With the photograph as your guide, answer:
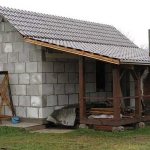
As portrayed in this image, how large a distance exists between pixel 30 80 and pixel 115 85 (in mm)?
3448

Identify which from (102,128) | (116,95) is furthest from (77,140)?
(116,95)

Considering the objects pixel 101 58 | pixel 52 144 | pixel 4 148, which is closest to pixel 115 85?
pixel 101 58

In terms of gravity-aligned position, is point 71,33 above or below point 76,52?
above

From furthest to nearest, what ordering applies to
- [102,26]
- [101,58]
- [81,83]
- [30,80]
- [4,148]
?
[102,26] → [30,80] → [81,83] → [101,58] → [4,148]

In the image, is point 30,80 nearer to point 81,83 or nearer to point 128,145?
point 81,83

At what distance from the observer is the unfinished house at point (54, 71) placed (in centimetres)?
1468

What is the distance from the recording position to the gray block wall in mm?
15695

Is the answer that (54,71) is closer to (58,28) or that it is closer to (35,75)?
(35,75)

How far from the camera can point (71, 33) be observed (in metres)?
18.2

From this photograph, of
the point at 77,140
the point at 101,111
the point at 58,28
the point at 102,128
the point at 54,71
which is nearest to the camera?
the point at 77,140

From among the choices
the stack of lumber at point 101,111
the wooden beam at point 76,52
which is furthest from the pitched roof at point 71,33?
the stack of lumber at point 101,111

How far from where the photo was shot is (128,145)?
463 inches

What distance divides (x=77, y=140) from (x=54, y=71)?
3996 mm

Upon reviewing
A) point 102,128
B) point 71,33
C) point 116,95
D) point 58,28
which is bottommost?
point 102,128
